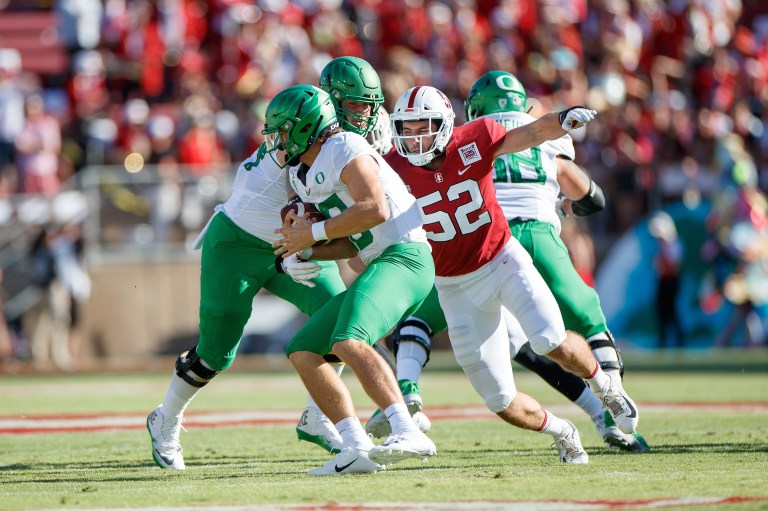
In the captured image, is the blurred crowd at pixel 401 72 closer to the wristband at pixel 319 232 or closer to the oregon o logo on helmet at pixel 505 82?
the oregon o logo on helmet at pixel 505 82

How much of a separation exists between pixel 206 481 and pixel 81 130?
12.1 metres

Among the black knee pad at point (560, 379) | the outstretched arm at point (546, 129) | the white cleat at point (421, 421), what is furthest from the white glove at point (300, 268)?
the black knee pad at point (560, 379)

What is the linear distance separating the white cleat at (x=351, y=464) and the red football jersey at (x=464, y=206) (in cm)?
112

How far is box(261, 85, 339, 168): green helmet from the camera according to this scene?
5.80m

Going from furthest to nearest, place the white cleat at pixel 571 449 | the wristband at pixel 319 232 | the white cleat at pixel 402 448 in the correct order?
the white cleat at pixel 571 449
the wristband at pixel 319 232
the white cleat at pixel 402 448

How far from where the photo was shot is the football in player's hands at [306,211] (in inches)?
232

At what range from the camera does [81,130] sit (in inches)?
674

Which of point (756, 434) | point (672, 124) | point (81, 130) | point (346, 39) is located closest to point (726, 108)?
point (672, 124)

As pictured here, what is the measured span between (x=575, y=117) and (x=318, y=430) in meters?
2.30

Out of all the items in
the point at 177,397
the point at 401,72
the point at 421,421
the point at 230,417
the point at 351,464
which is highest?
the point at 401,72

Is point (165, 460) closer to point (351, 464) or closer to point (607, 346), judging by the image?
point (351, 464)

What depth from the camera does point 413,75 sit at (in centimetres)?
1697

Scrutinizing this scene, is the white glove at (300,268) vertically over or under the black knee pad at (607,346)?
over

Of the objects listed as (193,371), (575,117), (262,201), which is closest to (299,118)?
(262,201)
